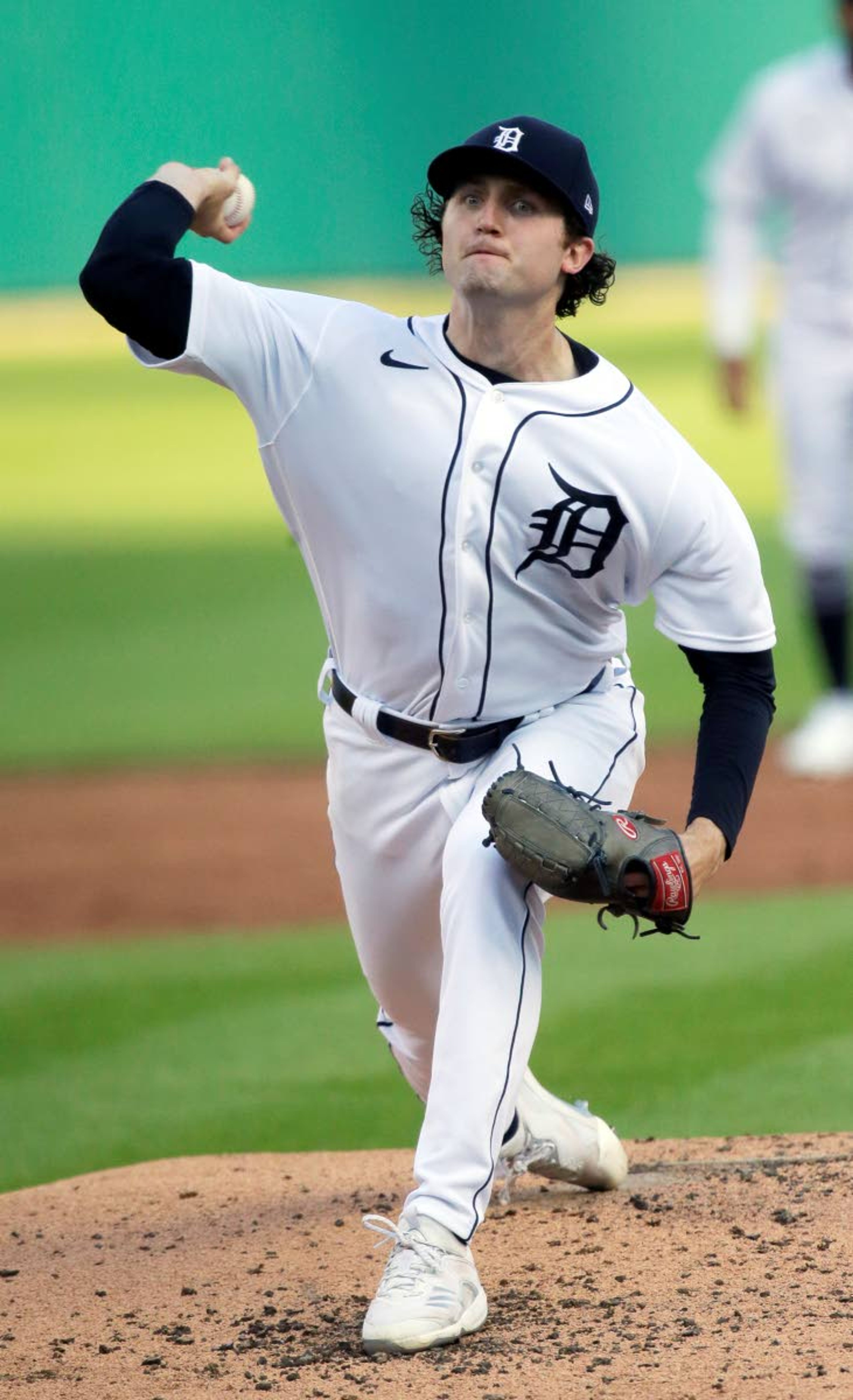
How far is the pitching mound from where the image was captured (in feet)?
9.20

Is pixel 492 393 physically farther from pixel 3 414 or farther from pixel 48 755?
pixel 3 414

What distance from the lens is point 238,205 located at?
11.2ft

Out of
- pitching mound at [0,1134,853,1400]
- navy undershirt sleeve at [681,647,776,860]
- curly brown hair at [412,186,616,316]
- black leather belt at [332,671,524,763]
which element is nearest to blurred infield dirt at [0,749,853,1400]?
pitching mound at [0,1134,853,1400]

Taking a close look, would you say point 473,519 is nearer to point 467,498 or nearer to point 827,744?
point 467,498

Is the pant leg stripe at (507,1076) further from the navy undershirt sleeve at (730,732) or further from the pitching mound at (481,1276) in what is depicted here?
the navy undershirt sleeve at (730,732)

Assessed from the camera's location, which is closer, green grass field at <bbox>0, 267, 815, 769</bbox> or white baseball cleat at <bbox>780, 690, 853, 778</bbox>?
white baseball cleat at <bbox>780, 690, 853, 778</bbox>

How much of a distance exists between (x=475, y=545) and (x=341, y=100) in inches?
1068

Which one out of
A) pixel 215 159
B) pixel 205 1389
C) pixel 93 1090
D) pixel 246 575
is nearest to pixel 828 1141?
pixel 205 1389

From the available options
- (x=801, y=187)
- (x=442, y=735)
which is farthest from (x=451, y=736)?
(x=801, y=187)

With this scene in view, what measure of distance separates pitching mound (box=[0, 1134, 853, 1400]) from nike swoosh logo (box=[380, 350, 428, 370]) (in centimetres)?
155

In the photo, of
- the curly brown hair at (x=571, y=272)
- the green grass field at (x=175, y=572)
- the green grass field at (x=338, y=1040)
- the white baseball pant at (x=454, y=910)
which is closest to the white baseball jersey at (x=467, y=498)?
the white baseball pant at (x=454, y=910)

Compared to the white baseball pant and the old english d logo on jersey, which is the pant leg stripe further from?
the old english d logo on jersey

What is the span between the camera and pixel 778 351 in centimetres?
843

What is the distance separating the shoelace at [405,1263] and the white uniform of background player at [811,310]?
5603 millimetres
